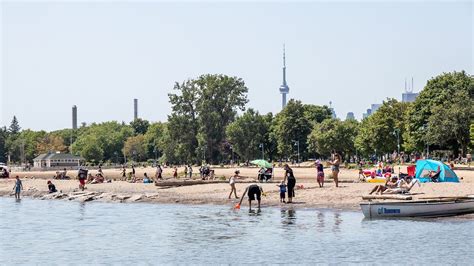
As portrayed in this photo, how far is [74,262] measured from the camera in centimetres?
2647

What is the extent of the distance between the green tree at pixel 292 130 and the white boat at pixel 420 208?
91722 mm

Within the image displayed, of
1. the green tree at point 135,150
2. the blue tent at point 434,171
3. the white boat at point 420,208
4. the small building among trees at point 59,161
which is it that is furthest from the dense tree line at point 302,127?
the white boat at point 420,208

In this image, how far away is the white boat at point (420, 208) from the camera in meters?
34.0

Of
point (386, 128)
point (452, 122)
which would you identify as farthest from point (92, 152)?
point (452, 122)

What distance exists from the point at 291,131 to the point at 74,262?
10300 cm

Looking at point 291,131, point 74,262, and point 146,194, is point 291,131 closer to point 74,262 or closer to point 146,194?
point 146,194

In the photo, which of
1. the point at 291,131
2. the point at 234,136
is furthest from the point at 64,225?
the point at 291,131

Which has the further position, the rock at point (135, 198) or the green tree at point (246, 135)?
the green tree at point (246, 135)

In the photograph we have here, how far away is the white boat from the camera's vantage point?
3400 cm

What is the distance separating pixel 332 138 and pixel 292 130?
10518 mm

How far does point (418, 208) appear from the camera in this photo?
34.1 meters

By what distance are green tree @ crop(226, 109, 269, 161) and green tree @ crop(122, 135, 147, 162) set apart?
2264 inches

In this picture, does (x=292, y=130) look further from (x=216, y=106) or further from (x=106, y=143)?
(x=106, y=143)

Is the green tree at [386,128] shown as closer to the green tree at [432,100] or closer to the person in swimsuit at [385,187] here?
the green tree at [432,100]
